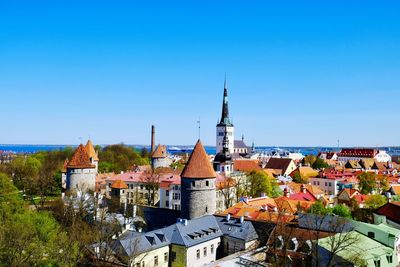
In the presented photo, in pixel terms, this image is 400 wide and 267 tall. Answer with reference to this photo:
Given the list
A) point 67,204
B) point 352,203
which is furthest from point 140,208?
point 352,203

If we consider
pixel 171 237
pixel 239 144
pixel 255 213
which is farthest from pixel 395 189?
pixel 239 144

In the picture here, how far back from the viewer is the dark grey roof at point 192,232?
93.8 feet

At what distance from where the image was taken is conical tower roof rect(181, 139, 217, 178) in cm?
3503

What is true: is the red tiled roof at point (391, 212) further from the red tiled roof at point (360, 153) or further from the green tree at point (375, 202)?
the red tiled roof at point (360, 153)

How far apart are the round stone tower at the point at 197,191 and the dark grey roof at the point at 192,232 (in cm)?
326

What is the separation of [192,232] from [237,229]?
11.5ft

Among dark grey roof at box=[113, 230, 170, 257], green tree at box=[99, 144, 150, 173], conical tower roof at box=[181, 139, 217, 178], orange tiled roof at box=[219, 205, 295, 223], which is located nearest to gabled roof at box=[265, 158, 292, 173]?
green tree at box=[99, 144, 150, 173]

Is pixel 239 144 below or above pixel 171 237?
above

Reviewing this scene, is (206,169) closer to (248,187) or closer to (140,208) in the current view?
(140,208)

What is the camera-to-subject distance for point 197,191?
35000mm

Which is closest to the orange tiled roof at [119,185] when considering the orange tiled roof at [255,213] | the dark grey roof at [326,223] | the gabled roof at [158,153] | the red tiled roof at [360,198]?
the gabled roof at [158,153]

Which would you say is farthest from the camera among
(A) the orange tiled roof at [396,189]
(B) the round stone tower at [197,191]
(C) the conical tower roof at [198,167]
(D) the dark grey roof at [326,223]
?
(A) the orange tiled roof at [396,189]

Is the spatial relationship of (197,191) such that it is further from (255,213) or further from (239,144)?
(239,144)

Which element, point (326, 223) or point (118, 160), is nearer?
point (326, 223)
